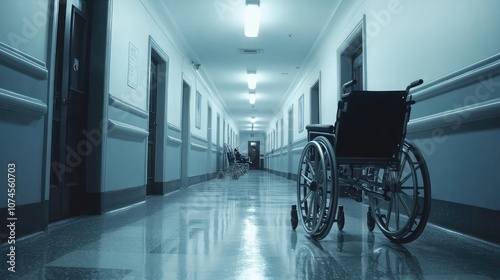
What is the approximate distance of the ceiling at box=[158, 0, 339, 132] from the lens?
470cm

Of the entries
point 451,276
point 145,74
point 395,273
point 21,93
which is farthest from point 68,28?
point 451,276

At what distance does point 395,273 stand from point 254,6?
3.84m

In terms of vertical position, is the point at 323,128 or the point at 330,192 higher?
the point at 323,128

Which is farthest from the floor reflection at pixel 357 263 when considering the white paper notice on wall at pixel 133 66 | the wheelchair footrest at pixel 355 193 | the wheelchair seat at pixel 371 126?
the white paper notice on wall at pixel 133 66

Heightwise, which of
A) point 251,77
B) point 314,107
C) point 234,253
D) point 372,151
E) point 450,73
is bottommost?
point 234,253

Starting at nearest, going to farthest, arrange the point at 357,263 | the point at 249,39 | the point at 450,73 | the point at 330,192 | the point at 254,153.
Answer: the point at 357,263 → the point at 330,192 → the point at 450,73 → the point at 249,39 → the point at 254,153

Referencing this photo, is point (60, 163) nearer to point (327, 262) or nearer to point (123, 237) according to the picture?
point (123, 237)

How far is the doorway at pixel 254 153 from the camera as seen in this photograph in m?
25.6

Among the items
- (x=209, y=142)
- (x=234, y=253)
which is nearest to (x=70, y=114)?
(x=234, y=253)

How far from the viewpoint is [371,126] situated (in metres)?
2.01

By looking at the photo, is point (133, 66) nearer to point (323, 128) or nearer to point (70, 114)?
point (70, 114)

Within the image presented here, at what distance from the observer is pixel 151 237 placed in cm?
216

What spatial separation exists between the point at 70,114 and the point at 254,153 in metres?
23.1

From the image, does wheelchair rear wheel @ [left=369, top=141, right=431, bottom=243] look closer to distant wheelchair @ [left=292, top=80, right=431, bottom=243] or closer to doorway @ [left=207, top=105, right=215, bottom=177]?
distant wheelchair @ [left=292, top=80, right=431, bottom=243]
